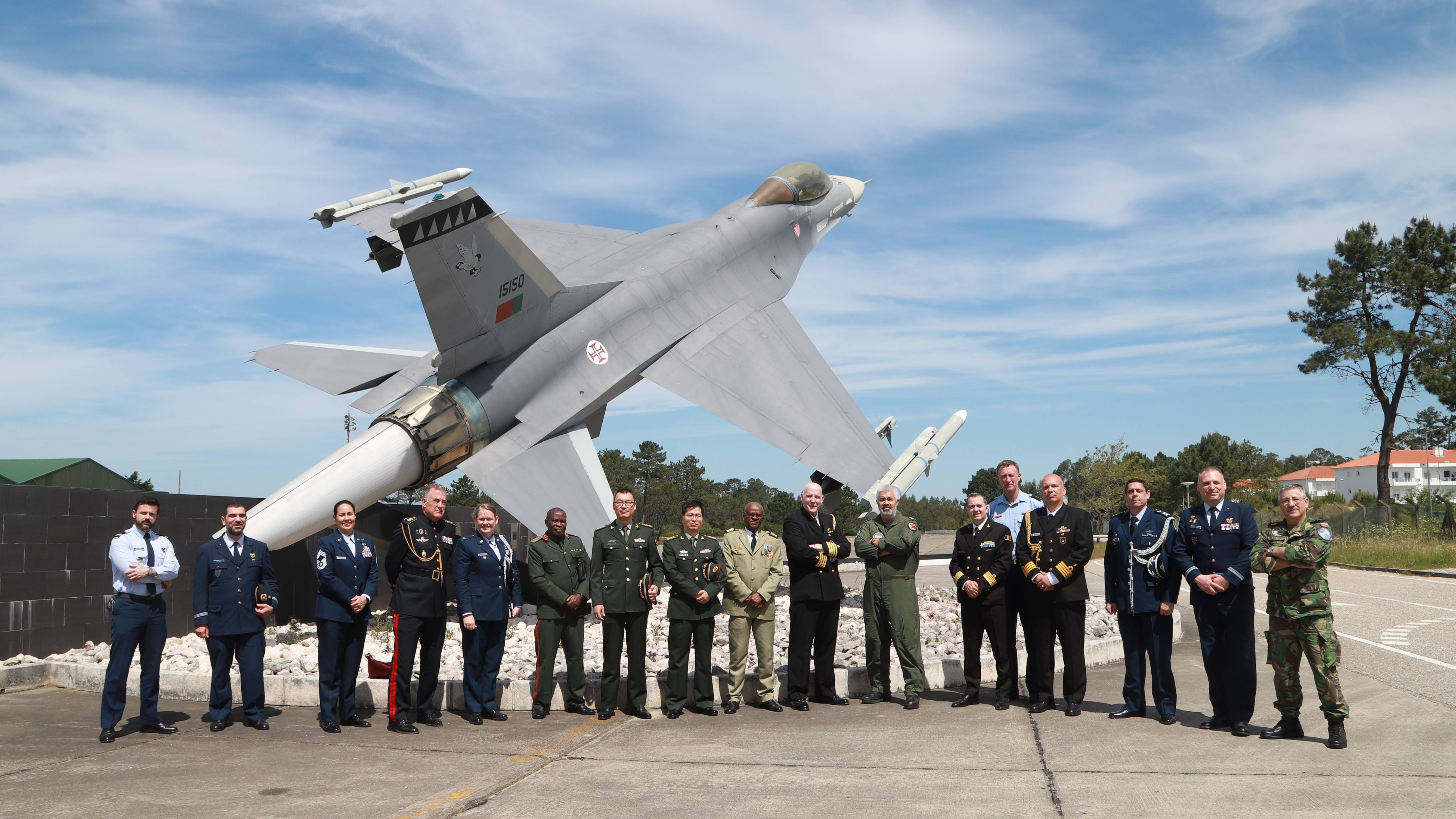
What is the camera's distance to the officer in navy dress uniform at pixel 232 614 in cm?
718

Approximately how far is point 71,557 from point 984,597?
972cm

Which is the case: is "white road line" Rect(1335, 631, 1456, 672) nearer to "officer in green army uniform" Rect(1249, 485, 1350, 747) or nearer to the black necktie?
"officer in green army uniform" Rect(1249, 485, 1350, 747)

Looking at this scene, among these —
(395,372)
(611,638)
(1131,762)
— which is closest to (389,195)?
(395,372)

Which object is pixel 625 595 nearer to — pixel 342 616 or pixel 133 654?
pixel 342 616

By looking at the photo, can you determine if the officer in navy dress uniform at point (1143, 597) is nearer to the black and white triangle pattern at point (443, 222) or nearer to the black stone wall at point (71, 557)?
the black and white triangle pattern at point (443, 222)

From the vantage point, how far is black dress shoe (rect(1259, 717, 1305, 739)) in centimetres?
648

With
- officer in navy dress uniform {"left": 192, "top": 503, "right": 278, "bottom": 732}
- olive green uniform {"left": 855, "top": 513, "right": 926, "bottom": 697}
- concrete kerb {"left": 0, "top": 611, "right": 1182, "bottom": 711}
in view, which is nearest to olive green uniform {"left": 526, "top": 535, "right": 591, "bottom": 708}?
concrete kerb {"left": 0, "top": 611, "right": 1182, "bottom": 711}

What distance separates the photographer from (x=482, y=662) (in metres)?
7.50

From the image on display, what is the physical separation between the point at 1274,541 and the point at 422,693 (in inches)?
253

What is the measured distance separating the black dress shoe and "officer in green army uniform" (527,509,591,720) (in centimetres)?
513

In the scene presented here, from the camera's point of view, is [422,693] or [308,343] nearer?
[422,693]

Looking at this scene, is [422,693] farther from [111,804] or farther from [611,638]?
[111,804]

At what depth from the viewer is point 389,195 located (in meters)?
12.5

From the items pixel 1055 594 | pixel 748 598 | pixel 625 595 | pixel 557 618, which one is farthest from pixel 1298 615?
pixel 557 618
